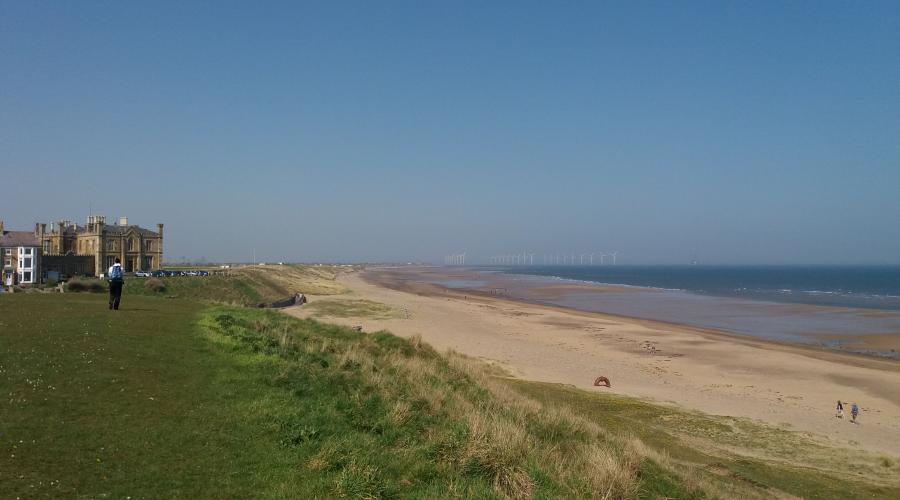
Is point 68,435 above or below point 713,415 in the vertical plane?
above

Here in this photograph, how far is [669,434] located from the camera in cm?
1761

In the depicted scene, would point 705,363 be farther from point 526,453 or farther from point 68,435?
point 68,435

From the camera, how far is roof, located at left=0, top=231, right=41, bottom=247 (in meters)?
52.3

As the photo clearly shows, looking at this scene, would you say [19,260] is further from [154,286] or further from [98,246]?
[154,286]

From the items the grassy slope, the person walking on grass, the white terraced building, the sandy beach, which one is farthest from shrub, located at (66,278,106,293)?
the white terraced building

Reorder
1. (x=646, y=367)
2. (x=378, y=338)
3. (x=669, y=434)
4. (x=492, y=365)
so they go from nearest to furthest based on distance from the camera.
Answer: (x=669, y=434)
(x=378, y=338)
(x=492, y=365)
(x=646, y=367)

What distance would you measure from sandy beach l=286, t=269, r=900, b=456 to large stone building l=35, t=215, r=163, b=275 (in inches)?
966

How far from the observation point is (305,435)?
9.10 m

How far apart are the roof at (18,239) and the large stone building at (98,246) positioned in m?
2.37

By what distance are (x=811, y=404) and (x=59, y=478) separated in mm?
29376

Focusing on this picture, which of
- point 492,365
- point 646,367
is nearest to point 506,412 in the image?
point 492,365

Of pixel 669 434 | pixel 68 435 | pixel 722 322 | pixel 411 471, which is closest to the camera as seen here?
pixel 68 435

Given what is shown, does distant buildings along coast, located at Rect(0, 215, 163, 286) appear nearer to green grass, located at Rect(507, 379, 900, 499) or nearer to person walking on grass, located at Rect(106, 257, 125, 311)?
person walking on grass, located at Rect(106, 257, 125, 311)

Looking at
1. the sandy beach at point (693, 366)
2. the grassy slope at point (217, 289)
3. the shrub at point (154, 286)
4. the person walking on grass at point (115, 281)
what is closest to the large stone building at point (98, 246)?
the grassy slope at point (217, 289)
